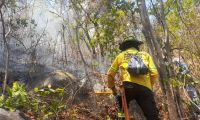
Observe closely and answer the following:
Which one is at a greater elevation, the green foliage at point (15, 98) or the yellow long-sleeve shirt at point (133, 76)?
the yellow long-sleeve shirt at point (133, 76)

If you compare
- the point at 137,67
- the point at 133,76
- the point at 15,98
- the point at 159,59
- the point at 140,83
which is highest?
the point at 159,59

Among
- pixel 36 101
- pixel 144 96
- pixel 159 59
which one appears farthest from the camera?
pixel 159 59

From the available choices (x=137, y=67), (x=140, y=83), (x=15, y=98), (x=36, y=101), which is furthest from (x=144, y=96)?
(x=15, y=98)

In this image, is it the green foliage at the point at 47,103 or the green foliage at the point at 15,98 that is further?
the green foliage at the point at 47,103

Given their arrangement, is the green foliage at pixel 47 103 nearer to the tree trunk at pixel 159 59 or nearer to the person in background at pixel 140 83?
the person in background at pixel 140 83

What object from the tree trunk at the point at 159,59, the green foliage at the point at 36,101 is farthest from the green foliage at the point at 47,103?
the tree trunk at the point at 159,59

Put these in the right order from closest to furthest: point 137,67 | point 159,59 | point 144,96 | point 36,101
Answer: point 137,67
point 144,96
point 36,101
point 159,59

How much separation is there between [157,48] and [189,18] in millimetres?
3468

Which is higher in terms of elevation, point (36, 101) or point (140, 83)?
point (140, 83)

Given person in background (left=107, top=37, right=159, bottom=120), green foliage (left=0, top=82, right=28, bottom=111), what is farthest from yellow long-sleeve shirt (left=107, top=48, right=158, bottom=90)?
green foliage (left=0, top=82, right=28, bottom=111)

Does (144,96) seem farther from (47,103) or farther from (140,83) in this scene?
(47,103)

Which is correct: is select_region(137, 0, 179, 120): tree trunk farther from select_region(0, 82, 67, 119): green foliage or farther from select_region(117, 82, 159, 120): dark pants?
select_region(0, 82, 67, 119): green foliage

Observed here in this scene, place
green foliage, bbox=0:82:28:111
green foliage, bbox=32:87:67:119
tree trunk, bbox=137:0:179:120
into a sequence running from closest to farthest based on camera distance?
green foliage, bbox=0:82:28:111
green foliage, bbox=32:87:67:119
tree trunk, bbox=137:0:179:120

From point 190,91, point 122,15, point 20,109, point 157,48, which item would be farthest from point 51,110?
point 122,15
